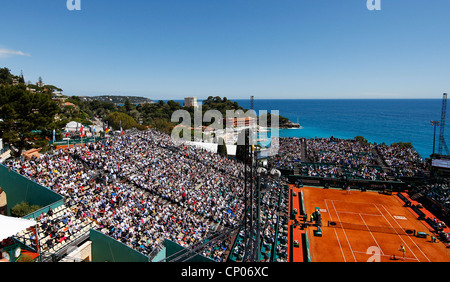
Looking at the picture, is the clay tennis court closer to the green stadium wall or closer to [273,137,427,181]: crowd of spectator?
[273,137,427,181]: crowd of spectator

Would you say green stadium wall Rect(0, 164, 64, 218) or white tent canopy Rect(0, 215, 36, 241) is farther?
green stadium wall Rect(0, 164, 64, 218)

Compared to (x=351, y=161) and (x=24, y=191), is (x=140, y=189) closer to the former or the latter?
(x=24, y=191)

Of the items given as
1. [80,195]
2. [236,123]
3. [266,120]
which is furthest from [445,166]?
[266,120]

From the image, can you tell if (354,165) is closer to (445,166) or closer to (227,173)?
(445,166)

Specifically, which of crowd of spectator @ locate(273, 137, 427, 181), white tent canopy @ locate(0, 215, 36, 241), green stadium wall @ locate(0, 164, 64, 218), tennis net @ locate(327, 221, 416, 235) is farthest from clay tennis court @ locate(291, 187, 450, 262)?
green stadium wall @ locate(0, 164, 64, 218)

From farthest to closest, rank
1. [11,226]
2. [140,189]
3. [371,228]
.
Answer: [371,228] < [140,189] < [11,226]

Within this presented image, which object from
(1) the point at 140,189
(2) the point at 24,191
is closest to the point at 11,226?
(2) the point at 24,191

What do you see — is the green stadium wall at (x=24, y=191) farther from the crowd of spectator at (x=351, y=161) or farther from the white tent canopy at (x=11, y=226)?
the crowd of spectator at (x=351, y=161)

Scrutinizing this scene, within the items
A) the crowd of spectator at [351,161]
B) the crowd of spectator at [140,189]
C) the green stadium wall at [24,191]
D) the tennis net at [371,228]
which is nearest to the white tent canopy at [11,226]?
the green stadium wall at [24,191]

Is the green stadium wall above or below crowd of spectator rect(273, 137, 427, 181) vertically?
above
